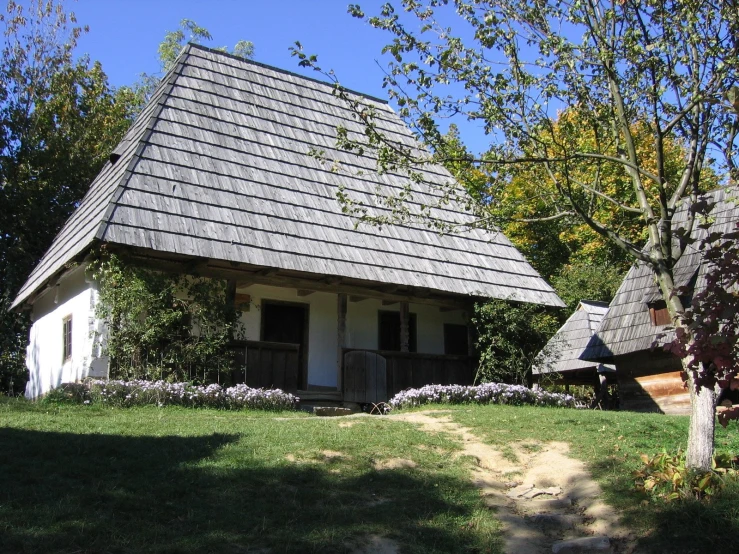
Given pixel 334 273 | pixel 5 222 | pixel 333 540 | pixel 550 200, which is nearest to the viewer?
pixel 333 540

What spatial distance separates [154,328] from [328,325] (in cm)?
448

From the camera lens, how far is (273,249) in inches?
532

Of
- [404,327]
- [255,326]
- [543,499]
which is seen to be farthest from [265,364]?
[543,499]

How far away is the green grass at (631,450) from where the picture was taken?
5.98 meters

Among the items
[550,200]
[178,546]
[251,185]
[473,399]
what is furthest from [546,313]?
[178,546]

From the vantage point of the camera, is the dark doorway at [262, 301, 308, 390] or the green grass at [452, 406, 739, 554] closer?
the green grass at [452, 406, 739, 554]

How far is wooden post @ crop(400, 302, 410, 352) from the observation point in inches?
608

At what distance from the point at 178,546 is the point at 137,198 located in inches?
316

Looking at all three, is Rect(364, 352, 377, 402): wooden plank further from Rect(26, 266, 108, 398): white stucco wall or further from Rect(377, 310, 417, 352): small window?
Rect(26, 266, 108, 398): white stucco wall

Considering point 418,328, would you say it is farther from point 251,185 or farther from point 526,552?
point 526,552

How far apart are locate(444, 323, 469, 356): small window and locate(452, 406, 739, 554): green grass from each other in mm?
5467

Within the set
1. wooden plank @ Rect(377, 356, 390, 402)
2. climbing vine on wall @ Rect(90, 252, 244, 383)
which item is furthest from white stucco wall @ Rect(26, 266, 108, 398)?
wooden plank @ Rect(377, 356, 390, 402)

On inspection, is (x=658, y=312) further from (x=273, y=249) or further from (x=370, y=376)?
(x=273, y=249)

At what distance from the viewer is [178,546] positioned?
223 inches
